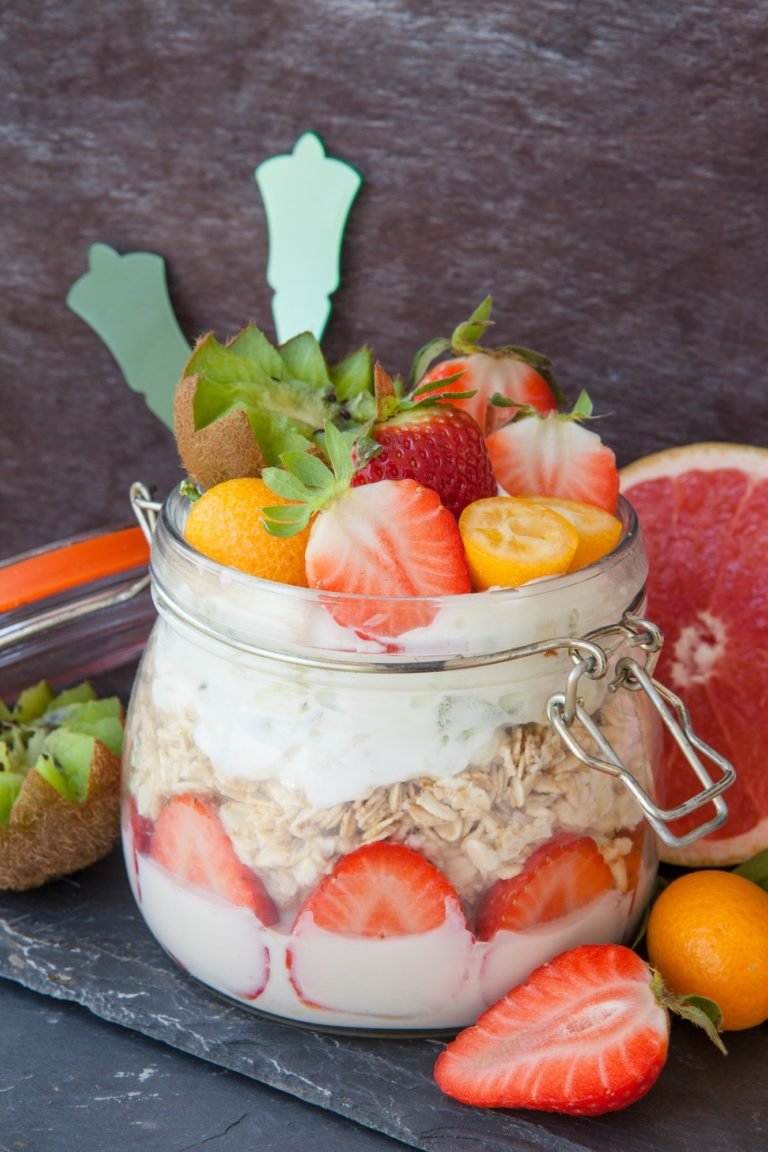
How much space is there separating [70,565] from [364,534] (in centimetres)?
42

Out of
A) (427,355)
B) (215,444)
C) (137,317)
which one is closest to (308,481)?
(215,444)

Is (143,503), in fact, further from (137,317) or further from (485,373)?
(137,317)

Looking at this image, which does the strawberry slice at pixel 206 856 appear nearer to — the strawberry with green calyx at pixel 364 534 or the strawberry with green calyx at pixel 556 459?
the strawberry with green calyx at pixel 364 534

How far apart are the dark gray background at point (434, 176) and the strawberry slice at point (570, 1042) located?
0.54 meters

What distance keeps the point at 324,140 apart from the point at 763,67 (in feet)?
1.26

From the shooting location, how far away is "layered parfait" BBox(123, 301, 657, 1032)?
2.29ft

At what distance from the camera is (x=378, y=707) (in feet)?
2.32

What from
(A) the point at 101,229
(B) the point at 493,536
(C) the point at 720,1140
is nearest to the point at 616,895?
(C) the point at 720,1140

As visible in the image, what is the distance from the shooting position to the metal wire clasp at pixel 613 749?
0.70 meters

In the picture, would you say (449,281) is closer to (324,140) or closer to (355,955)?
(324,140)

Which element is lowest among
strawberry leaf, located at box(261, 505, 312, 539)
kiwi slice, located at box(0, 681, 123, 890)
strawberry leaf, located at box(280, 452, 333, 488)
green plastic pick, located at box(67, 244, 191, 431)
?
kiwi slice, located at box(0, 681, 123, 890)

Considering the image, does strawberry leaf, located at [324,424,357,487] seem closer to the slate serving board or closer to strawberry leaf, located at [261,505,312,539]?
strawberry leaf, located at [261,505,312,539]

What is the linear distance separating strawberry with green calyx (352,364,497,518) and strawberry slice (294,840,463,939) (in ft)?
Answer: 0.67

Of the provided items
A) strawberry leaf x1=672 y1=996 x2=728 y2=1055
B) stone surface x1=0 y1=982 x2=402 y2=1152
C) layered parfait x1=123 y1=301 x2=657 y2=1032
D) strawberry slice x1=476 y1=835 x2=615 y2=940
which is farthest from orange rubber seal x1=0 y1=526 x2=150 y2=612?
strawberry leaf x1=672 y1=996 x2=728 y2=1055
